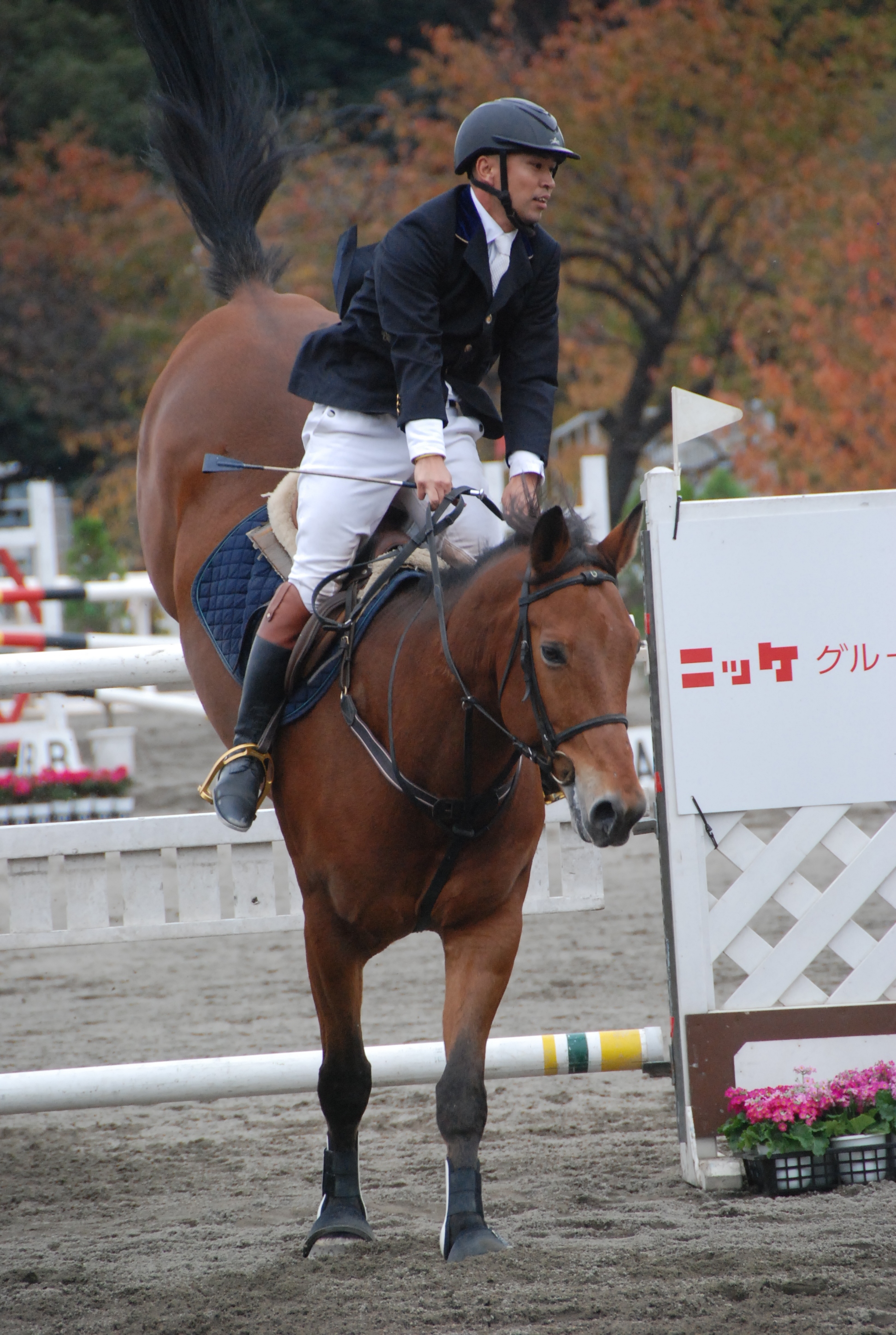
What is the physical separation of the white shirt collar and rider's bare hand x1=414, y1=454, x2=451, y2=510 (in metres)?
0.62

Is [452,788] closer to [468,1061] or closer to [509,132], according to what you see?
[468,1061]

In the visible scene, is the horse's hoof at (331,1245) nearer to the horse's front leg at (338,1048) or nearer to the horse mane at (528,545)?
the horse's front leg at (338,1048)

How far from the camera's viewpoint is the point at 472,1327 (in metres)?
2.69

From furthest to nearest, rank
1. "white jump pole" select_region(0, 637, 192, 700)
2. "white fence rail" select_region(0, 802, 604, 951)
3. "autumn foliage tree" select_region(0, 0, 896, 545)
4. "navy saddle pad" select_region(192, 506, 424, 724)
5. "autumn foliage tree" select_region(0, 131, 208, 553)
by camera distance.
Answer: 1. "autumn foliage tree" select_region(0, 131, 208, 553)
2. "autumn foliage tree" select_region(0, 0, 896, 545)
3. "white jump pole" select_region(0, 637, 192, 700)
4. "white fence rail" select_region(0, 802, 604, 951)
5. "navy saddle pad" select_region(192, 506, 424, 724)

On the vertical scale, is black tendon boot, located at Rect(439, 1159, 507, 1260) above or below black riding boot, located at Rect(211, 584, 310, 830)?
below

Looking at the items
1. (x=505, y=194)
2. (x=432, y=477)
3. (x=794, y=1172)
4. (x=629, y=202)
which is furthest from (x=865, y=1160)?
(x=629, y=202)

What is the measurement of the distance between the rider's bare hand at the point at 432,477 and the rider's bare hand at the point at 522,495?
5.3 inches

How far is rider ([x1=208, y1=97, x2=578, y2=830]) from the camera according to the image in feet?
10.7

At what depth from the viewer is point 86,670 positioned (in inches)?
162

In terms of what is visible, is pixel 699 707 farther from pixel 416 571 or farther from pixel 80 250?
pixel 80 250

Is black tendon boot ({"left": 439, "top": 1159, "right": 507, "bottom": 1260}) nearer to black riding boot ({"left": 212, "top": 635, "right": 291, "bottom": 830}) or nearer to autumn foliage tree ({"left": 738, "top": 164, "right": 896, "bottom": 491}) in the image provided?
black riding boot ({"left": 212, "top": 635, "right": 291, "bottom": 830})

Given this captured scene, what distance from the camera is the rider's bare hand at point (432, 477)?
3.12 m

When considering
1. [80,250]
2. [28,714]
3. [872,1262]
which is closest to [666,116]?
[80,250]

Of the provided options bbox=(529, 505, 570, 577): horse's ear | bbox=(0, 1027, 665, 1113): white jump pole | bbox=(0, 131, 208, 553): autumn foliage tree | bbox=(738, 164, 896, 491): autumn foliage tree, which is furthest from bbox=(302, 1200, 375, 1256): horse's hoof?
bbox=(0, 131, 208, 553): autumn foliage tree
